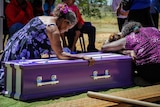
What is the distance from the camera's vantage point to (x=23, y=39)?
426 cm

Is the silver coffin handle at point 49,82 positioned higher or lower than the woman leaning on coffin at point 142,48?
lower

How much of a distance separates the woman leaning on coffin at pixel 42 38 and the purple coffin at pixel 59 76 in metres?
0.15

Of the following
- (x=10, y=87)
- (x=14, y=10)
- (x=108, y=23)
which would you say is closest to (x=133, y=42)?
(x=10, y=87)

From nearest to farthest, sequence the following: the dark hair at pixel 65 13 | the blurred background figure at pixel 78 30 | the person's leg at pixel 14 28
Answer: the dark hair at pixel 65 13 → the person's leg at pixel 14 28 → the blurred background figure at pixel 78 30

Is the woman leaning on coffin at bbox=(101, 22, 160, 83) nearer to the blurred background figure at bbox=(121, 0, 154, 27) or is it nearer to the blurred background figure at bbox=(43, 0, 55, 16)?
the blurred background figure at bbox=(121, 0, 154, 27)

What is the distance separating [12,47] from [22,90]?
0.75m

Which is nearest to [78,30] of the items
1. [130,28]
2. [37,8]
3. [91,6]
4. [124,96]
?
[37,8]

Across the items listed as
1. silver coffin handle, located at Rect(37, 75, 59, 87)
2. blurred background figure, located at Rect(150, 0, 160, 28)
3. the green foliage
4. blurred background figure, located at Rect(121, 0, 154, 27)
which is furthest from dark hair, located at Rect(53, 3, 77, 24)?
the green foliage

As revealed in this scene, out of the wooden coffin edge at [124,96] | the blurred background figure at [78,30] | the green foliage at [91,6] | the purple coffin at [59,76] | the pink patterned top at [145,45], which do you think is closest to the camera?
the wooden coffin edge at [124,96]

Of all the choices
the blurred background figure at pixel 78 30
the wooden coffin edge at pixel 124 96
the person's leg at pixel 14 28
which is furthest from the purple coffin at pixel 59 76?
the blurred background figure at pixel 78 30

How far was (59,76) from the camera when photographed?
394 cm

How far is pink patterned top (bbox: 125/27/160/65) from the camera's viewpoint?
15.0 feet

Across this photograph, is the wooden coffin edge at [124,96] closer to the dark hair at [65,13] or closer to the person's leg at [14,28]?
the dark hair at [65,13]

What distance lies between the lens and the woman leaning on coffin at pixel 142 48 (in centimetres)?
458
